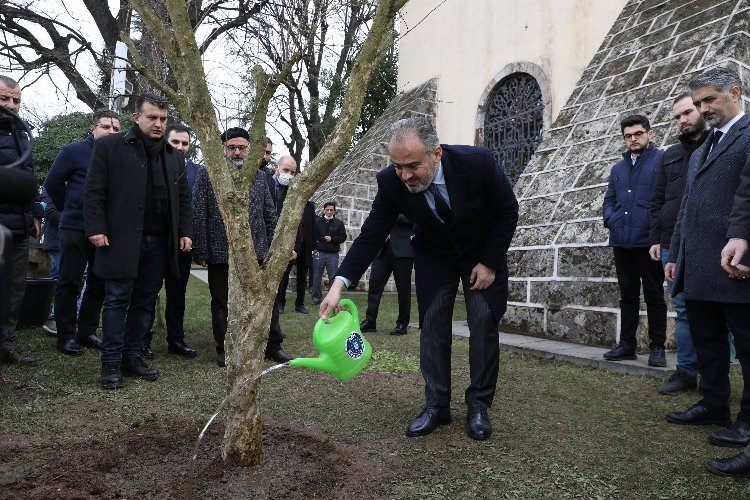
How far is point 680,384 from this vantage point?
3.95 metres

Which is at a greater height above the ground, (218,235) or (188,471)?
(218,235)

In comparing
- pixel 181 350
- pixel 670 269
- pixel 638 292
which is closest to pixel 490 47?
pixel 638 292

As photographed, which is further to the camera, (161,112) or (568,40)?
(568,40)

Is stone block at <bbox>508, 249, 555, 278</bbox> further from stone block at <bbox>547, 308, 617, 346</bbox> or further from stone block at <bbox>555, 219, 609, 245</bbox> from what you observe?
stone block at <bbox>547, 308, 617, 346</bbox>

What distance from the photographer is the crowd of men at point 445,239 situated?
9.68 ft

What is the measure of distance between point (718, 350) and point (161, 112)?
12.5ft

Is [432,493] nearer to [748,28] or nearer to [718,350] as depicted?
[718,350]

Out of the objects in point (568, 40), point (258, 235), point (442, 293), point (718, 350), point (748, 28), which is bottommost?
point (718, 350)

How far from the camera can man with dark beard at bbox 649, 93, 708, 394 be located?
12.9 ft

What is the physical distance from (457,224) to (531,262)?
3.35 meters

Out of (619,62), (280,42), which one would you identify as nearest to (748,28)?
(619,62)

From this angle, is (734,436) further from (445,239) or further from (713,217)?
(445,239)

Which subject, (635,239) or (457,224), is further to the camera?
(635,239)

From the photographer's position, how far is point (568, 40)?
927 centimetres
